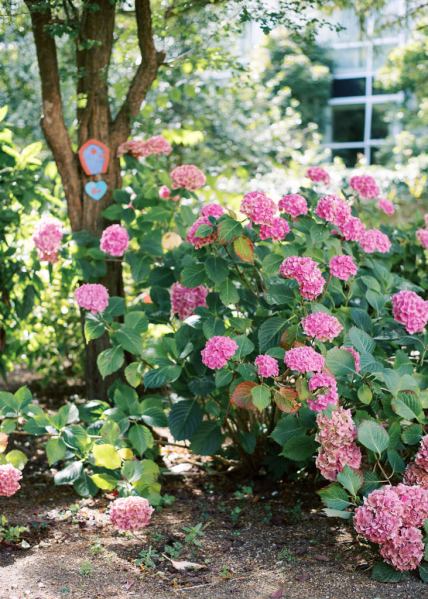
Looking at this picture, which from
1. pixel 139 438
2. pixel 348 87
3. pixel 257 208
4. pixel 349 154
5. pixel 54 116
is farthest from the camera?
pixel 348 87

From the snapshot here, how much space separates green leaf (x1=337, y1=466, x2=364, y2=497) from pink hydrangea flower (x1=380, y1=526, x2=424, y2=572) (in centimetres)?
17

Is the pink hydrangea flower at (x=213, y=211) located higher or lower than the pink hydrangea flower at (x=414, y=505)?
higher

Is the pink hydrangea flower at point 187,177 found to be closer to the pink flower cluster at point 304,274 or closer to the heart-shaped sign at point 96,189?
the heart-shaped sign at point 96,189

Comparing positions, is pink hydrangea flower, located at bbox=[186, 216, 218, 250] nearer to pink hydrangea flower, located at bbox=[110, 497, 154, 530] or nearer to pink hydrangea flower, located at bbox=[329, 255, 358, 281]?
pink hydrangea flower, located at bbox=[329, 255, 358, 281]

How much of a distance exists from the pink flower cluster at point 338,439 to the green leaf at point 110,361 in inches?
33.9

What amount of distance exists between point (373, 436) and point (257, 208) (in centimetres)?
81

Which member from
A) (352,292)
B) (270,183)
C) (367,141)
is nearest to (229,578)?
(352,292)

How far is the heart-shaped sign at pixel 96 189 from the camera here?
11.4ft

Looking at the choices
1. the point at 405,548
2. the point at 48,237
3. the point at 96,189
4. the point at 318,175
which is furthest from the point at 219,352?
the point at 96,189

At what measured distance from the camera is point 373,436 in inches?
89.6

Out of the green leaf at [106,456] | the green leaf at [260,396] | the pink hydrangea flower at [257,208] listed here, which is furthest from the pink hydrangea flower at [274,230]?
the green leaf at [106,456]

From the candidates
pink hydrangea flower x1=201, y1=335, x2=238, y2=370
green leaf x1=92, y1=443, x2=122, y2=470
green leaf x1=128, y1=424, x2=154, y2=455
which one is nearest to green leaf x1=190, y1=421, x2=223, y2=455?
green leaf x1=128, y1=424, x2=154, y2=455

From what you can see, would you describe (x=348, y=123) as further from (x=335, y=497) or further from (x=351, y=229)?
(x=335, y=497)

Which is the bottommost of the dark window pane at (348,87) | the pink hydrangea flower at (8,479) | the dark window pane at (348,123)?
the dark window pane at (348,123)
